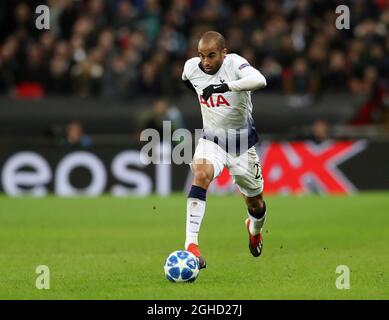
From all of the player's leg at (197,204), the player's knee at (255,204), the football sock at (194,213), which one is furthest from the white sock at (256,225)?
the football sock at (194,213)

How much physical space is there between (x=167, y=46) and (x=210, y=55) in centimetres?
1352

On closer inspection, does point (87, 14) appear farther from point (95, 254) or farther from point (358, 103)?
point (95, 254)

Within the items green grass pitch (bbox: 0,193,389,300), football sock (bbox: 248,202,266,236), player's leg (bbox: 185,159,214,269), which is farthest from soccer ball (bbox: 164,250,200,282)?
football sock (bbox: 248,202,266,236)

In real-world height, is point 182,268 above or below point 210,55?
below

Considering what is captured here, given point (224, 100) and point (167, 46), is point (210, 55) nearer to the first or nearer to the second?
point (224, 100)

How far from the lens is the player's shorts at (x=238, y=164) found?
34.2ft

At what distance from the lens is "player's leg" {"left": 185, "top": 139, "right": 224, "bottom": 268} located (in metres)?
9.80

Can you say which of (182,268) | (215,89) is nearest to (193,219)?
(182,268)

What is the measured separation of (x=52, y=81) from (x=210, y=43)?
13.3m

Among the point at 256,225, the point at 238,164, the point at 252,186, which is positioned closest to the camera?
the point at 238,164

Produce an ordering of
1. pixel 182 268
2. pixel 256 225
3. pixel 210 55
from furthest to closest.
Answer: pixel 256 225 < pixel 210 55 < pixel 182 268

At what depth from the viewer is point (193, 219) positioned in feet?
32.3

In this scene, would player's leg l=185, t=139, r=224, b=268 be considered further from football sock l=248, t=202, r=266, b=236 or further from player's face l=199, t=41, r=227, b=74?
football sock l=248, t=202, r=266, b=236

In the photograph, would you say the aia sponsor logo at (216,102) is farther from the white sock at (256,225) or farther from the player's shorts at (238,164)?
the white sock at (256,225)
